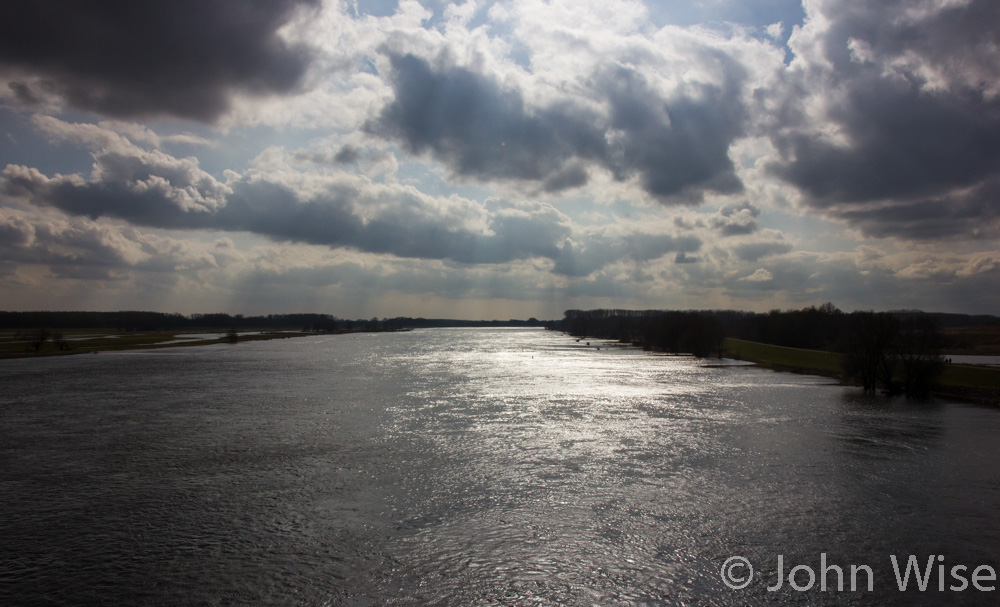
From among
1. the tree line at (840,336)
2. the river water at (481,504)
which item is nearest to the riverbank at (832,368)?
the tree line at (840,336)

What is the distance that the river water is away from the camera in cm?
1091

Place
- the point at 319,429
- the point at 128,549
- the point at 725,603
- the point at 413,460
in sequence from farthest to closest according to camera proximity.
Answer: the point at 319,429, the point at 413,460, the point at 128,549, the point at 725,603

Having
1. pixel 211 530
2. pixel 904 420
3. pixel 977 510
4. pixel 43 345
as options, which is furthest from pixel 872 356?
pixel 43 345

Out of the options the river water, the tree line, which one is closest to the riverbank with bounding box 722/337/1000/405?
the tree line

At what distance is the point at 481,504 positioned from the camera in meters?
15.2

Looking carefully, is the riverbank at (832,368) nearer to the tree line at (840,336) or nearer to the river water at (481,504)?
the tree line at (840,336)

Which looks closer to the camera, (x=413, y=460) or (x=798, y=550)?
(x=798, y=550)

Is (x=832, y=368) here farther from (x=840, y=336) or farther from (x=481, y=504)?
(x=481, y=504)

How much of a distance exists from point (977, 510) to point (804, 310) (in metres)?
109

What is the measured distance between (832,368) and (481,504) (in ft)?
204

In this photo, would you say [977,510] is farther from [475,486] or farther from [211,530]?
[211,530]

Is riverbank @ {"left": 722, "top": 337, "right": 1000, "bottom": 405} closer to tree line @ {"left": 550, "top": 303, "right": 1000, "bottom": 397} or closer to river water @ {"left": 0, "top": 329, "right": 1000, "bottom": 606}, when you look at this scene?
tree line @ {"left": 550, "top": 303, "right": 1000, "bottom": 397}

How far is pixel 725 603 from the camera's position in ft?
33.8

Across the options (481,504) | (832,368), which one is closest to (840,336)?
(832,368)
